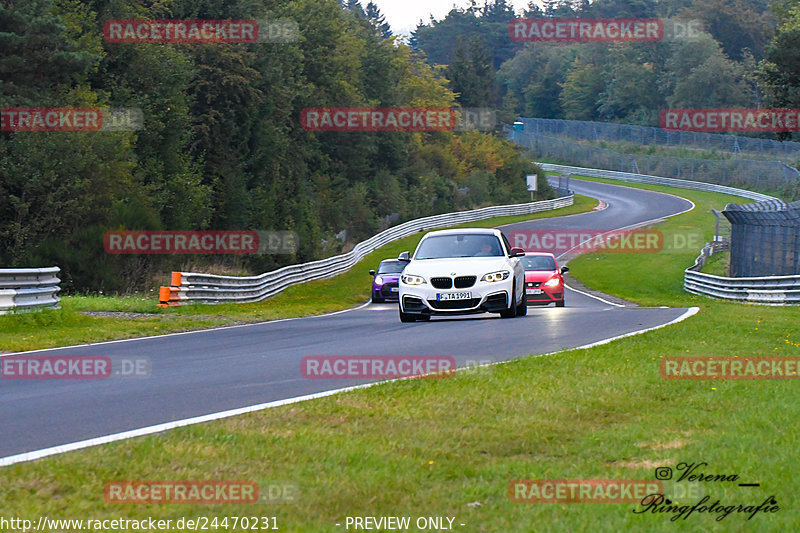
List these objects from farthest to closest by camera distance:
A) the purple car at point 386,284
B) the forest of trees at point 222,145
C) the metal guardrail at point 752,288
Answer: the purple car at point 386,284 → the forest of trees at point 222,145 → the metal guardrail at point 752,288

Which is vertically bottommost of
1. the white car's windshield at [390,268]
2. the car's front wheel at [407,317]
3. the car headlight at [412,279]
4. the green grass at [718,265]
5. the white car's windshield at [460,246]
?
the green grass at [718,265]

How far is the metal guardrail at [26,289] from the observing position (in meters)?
17.5

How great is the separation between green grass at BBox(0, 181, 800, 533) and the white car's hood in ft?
22.4

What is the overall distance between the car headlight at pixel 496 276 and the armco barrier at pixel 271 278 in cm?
852

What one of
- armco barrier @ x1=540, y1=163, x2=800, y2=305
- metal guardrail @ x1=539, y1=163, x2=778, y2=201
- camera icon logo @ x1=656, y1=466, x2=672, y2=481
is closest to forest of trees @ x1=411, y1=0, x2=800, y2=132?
metal guardrail @ x1=539, y1=163, x2=778, y2=201

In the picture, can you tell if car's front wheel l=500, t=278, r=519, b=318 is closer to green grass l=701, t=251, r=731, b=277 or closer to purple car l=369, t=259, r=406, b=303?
purple car l=369, t=259, r=406, b=303

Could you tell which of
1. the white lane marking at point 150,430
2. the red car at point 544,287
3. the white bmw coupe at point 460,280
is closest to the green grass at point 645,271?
the red car at point 544,287

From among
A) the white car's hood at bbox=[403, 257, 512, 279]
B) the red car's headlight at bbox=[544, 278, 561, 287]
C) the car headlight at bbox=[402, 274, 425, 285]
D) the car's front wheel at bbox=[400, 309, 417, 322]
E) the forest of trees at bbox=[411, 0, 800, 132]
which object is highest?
the forest of trees at bbox=[411, 0, 800, 132]

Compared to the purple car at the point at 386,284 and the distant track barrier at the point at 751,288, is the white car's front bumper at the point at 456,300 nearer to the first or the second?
the distant track barrier at the point at 751,288

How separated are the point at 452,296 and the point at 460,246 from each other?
1543 mm

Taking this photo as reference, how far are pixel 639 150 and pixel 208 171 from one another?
7169cm

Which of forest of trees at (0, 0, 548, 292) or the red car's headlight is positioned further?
forest of trees at (0, 0, 548, 292)

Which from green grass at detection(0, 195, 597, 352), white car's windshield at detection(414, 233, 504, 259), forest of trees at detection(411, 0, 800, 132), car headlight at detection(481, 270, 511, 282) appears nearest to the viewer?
green grass at detection(0, 195, 597, 352)

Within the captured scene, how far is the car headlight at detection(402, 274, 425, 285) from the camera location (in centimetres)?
1753
